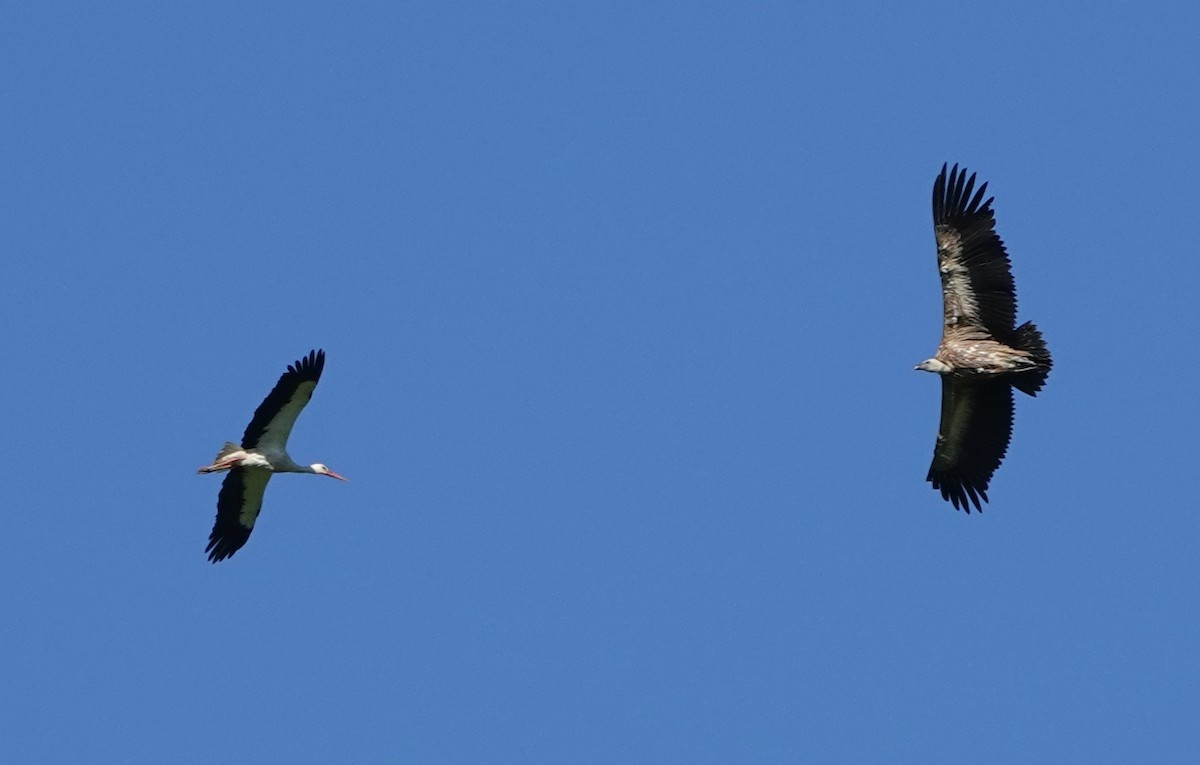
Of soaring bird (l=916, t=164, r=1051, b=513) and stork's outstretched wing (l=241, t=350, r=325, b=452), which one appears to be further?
stork's outstretched wing (l=241, t=350, r=325, b=452)

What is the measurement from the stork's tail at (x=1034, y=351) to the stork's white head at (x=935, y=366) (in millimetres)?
1039

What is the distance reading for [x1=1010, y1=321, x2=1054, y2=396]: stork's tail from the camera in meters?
25.1

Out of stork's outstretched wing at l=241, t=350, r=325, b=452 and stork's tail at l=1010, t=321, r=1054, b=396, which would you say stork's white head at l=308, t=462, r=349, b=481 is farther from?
stork's tail at l=1010, t=321, r=1054, b=396

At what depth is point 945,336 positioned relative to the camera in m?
26.0

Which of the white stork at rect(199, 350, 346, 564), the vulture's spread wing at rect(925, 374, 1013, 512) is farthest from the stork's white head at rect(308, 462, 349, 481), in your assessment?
the vulture's spread wing at rect(925, 374, 1013, 512)

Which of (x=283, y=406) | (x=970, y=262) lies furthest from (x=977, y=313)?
(x=283, y=406)

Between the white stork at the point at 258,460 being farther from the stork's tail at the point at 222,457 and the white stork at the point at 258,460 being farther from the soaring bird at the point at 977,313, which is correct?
the soaring bird at the point at 977,313

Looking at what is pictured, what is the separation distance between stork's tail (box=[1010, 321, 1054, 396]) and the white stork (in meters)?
10.2

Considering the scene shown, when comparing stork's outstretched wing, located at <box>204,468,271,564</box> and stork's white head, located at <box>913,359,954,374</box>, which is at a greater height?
stork's white head, located at <box>913,359,954,374</box>

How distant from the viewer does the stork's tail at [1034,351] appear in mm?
25125

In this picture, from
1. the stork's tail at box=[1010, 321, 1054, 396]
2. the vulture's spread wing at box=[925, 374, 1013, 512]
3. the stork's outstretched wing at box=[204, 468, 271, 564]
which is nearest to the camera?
the stork's tail at box=[1010, 321, 1054, 396]

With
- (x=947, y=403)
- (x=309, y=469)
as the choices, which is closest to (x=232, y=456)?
(x=309, y=469)

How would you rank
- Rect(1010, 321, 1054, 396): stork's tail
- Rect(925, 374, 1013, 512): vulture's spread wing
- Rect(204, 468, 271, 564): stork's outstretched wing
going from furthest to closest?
Rect(204, 468, 271, 564): stork's outstretched wing → Rect(925, 374, 1013, 512): vulture's spread wing → Rect(1010, 321, 1054, 396): stork's tail

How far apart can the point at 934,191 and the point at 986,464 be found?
4.37 metres
